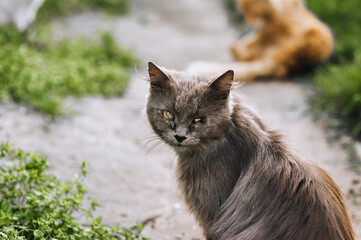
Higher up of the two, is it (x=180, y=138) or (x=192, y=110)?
(x=192, y=110)

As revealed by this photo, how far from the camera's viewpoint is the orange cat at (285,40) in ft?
23.1

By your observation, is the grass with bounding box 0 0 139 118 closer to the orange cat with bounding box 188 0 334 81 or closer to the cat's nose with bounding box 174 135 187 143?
the orange cat with bounding box 188 0 334 81

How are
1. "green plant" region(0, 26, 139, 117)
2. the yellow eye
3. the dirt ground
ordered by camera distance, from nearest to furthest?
1. the yellow eye
2. the dirt ground
3. "green plant" region(0, 26, 139, 117)

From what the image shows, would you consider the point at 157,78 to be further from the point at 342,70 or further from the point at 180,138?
the point at 342,70

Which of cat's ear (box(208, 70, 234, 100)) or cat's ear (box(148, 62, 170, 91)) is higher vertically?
cat's ear (box(148, 62, 170, 91))

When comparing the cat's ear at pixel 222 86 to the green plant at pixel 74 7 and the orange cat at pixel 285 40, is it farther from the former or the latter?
the green plant at pixel 74 7

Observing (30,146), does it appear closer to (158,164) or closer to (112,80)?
(158,164)

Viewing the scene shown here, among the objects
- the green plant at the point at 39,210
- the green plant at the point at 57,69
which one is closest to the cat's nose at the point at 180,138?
the green plant at the point at 39,210

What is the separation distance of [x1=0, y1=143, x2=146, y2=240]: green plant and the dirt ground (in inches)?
20.3

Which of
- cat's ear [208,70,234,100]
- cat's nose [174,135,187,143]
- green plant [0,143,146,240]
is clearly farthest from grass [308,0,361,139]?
green plant [0,143,146,240]

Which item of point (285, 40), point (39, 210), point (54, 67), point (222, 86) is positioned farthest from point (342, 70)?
point (39, 210)

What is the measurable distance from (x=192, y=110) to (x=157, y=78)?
0.38 meters

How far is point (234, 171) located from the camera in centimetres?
301

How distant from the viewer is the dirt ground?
391 centimetres
